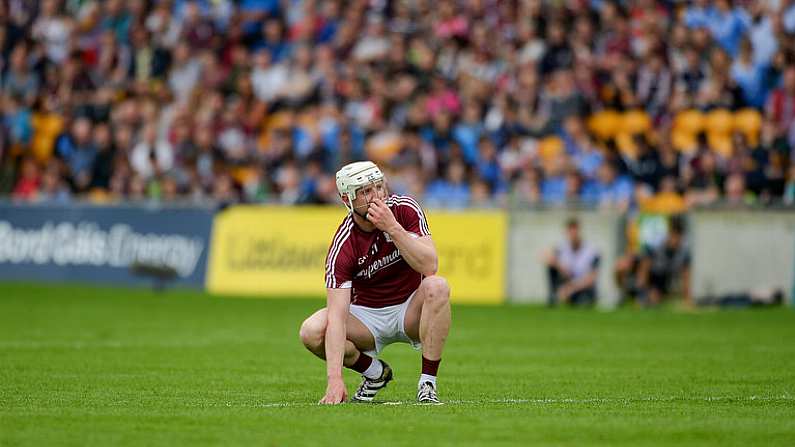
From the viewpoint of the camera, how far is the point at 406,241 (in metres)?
10.2

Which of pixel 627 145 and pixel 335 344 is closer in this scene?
pixel 335 344

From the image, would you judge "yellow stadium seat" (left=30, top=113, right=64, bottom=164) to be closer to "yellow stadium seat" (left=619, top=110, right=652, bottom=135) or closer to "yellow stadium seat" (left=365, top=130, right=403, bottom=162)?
"yellow stadium seat" (left=365, top=130, right=403, bottom=162)

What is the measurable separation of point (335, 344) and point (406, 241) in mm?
908

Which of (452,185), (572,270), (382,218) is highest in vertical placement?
(452,185)

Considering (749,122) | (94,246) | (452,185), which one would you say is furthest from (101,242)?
(749,122)

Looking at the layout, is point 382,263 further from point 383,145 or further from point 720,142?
point 383,145

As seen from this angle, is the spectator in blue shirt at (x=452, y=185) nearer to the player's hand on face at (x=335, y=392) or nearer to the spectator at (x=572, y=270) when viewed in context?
the spectator at (x=572, y=270)

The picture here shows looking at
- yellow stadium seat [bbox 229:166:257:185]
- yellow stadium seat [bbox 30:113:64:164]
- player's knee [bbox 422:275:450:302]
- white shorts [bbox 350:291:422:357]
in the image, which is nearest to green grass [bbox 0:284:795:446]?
white shorts [bbox 350:291:422:357]

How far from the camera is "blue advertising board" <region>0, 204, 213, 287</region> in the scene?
2691 centimetres

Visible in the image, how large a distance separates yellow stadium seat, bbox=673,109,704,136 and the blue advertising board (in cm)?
848

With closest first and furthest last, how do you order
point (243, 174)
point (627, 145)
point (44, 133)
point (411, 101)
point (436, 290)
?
1. point (436, 290)
2. point (627, 145)
3. point (411, 101)
4. point (243, 174)
5. point (44, 133)

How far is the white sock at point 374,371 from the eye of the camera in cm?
1098

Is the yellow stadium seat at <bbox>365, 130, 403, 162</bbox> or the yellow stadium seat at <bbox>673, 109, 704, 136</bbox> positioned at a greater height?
the yellow stadium seat at <bbox>673, 109, 704, 136</bbox>

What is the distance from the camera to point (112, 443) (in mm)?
8383
